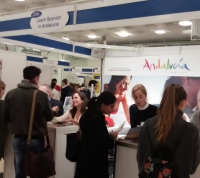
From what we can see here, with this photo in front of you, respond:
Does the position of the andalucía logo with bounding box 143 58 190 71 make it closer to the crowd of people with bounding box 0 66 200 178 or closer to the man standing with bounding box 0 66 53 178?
the crowd of people with bounding box 0 66 200 178

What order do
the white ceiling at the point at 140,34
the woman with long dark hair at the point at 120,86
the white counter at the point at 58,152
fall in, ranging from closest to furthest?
the white counter at the point at 58,152 < the woman with long dark hair at the point at 120,86 < the white ceiling at the point at 140,34

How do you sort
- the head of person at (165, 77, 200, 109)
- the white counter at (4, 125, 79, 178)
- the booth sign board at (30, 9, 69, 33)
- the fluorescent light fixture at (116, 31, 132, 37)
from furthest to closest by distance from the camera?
the fluorescent light fixture at (116, 31, 132, 37) < the head of person at (165, 77, 200, 109) < the booth sign board at (30, 9, 69, 33) < the white counter at (4, 125, 79, 178)

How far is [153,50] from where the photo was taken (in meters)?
5.66

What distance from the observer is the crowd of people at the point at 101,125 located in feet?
5.51

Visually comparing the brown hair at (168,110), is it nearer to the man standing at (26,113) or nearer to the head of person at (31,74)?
the man standing at (26,113)

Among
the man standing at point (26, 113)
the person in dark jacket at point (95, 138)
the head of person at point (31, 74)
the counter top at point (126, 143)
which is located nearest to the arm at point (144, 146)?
the person in dark jacket at point (95, 138)

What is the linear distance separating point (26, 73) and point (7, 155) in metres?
1.12

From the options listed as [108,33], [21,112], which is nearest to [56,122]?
[21,112]

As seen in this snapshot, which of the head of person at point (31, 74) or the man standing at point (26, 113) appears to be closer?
the man standing at point (26, 113)

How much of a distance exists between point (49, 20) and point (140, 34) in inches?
266

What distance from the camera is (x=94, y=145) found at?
7.10 ft

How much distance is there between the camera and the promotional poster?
208 inches

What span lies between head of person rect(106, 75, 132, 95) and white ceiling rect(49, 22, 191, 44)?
9.79ft

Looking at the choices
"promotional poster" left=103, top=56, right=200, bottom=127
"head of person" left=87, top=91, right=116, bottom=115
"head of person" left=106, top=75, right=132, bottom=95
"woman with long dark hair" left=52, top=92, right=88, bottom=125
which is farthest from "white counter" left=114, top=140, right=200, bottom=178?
"head of person" left=106, top=75, right=132, bottom=95
